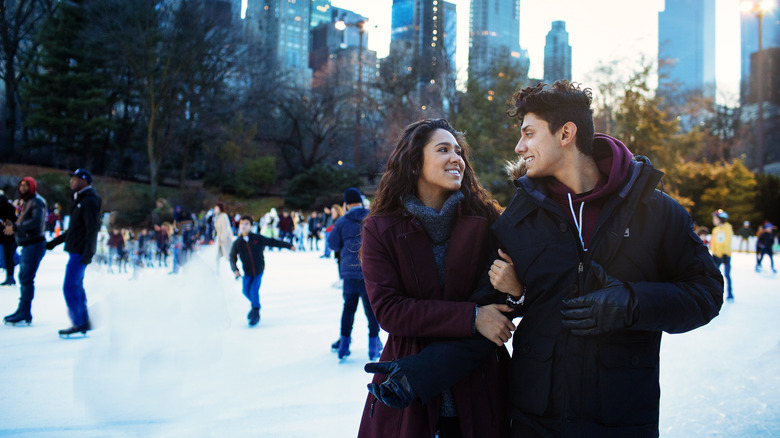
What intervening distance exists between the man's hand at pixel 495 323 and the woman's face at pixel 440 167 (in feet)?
1.65

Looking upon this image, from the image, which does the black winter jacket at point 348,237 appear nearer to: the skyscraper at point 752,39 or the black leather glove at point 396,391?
the black leather glove at point 396,391

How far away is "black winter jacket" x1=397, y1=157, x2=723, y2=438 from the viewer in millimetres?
1545

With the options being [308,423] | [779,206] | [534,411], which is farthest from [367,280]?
[779,206]

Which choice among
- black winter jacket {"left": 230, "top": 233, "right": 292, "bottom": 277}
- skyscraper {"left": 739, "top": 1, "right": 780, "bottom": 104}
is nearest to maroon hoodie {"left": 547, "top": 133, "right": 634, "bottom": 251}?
black winter jacket {"left": 230, "top": 233, "right": 292, "bottom": 277}

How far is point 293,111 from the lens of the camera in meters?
39.0

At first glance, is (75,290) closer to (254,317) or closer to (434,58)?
(254,317)

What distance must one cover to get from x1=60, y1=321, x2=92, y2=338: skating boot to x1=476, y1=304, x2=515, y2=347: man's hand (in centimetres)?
549

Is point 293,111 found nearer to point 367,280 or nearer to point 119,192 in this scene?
point 119,192

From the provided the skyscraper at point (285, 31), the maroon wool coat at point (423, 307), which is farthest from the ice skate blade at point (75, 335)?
the skyscraper at point (285, 31)

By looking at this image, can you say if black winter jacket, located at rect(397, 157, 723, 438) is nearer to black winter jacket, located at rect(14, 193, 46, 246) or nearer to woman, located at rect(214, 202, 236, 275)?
black winter jacket, located at rect(14, 193, 46, 246)

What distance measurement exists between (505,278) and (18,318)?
6651 mm

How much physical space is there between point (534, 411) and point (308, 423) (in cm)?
220

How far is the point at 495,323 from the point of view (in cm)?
167

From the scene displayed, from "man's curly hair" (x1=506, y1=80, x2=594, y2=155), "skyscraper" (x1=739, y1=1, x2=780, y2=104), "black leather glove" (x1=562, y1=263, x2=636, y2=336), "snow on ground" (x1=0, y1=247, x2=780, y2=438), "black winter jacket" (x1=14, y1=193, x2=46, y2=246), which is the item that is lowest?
"snow on ground" (x1=0, y1=247, x2=780, y2=438)
